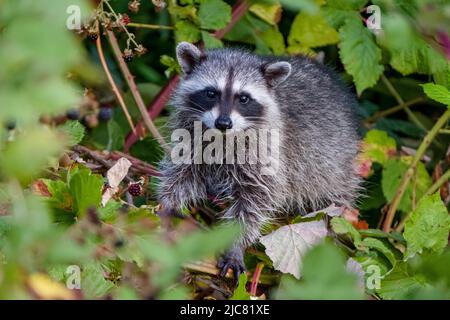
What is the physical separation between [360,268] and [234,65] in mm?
1287

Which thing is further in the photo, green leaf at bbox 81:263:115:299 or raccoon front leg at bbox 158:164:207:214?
raccoon front leg at bbox 158:164:207:214

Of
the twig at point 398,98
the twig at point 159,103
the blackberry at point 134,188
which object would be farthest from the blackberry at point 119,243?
the twig at point 398,98

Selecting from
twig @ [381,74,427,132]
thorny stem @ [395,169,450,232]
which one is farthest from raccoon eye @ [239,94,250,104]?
twig @ [381,74,427,132]

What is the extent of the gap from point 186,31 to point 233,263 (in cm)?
155

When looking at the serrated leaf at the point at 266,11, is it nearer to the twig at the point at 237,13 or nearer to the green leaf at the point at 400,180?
the twig at the point at 237,13

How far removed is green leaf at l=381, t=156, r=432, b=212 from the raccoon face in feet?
3.27

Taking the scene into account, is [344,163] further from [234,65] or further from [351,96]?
[234,65]

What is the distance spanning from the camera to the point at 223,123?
3.67 m

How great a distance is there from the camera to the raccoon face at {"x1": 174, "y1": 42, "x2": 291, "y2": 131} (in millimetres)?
3916

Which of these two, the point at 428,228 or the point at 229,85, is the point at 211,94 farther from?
the point at 428,228

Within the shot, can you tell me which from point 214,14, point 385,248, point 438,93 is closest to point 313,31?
point 214,14

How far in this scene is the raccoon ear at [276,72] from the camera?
3.98 meters

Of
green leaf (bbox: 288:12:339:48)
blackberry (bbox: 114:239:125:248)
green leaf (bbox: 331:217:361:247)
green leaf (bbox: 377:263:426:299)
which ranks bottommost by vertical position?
green leaf (bbox: 377:263:426:299)

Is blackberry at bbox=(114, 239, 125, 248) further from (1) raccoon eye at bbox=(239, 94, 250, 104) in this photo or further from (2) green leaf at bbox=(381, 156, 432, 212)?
(2) green leaf at bbox=(381, 156, 432, 212)
